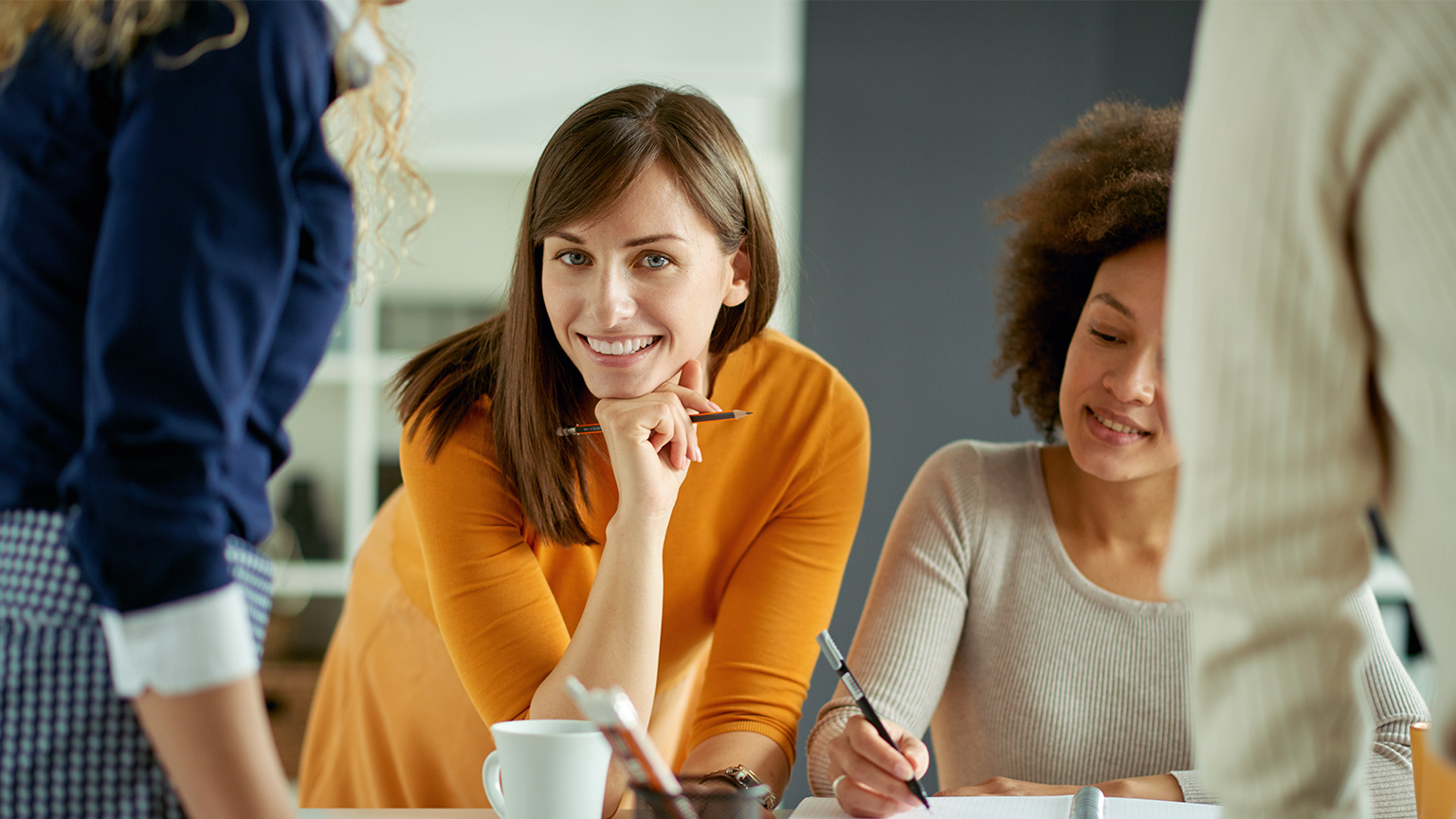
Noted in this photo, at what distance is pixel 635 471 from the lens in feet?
3.66

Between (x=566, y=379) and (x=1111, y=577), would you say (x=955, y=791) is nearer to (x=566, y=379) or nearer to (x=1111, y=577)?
(x=1111, y=577)

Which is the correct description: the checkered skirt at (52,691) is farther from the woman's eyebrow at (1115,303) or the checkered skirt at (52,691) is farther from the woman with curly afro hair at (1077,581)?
the woman's eyebrow at (1115,303)

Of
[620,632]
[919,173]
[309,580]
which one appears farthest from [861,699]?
[309,580]

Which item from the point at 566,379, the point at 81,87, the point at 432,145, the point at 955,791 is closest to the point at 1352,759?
the point at 955,791

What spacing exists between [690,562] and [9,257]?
844 millimetres

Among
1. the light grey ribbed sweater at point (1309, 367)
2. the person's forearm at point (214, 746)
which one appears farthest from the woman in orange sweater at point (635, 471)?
the light grey ribbed sweater at point (1309, 367)

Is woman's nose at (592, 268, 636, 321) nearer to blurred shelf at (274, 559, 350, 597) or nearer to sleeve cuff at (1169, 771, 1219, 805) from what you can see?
sleeve cuff at (1169, 771, 1219, 805)

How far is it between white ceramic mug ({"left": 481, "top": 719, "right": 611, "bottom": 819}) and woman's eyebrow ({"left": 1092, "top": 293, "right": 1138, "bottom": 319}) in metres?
0.81

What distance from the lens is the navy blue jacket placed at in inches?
19.6

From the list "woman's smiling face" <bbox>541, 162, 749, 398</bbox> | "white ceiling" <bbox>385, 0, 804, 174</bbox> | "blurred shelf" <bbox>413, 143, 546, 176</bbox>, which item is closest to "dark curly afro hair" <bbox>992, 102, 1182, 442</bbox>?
"woman's smiling face" <bbox>541, 162, 749, 398</bbox>

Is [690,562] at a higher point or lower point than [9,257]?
lower

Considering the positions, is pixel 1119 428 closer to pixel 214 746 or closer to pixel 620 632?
pixel 620 632

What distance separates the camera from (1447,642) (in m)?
0.46

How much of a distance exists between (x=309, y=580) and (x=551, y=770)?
7.82 ft
